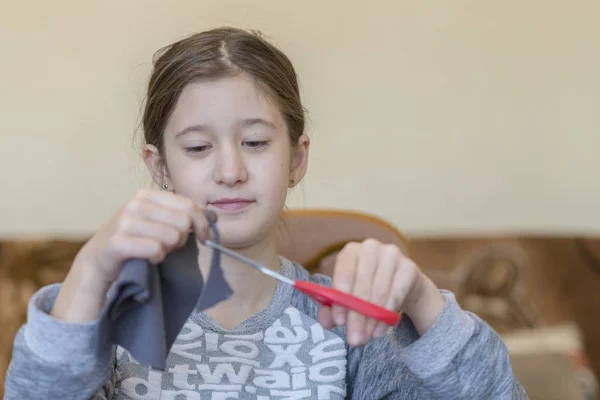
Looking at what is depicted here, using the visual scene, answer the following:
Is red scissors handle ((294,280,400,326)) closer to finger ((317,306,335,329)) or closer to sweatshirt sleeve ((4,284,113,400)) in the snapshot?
finger ((317,306,335,329))

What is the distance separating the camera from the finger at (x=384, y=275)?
2.17 feet

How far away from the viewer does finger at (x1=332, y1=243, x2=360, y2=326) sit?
64cm

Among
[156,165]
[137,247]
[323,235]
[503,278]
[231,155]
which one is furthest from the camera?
[503,278]

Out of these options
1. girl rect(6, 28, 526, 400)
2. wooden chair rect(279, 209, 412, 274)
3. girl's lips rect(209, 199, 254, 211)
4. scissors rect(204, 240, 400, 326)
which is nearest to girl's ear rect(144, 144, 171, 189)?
girl rect(6, 28, 526, 400)

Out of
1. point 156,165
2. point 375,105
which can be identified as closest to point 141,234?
point 156,165

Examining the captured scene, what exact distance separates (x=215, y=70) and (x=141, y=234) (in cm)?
33

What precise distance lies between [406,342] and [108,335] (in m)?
0.29

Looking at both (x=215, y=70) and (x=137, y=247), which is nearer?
(x=137, y=247)

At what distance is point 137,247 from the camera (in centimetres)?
61

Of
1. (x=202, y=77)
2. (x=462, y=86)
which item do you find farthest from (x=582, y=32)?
(x=202, y=77)

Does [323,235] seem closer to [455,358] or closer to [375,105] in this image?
[455,358]

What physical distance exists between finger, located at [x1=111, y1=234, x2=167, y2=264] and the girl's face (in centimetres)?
22

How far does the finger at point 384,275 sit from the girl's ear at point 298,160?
0.99 ft

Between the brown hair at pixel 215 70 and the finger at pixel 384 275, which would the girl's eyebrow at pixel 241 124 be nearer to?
the brown hair at pixel 215 70
